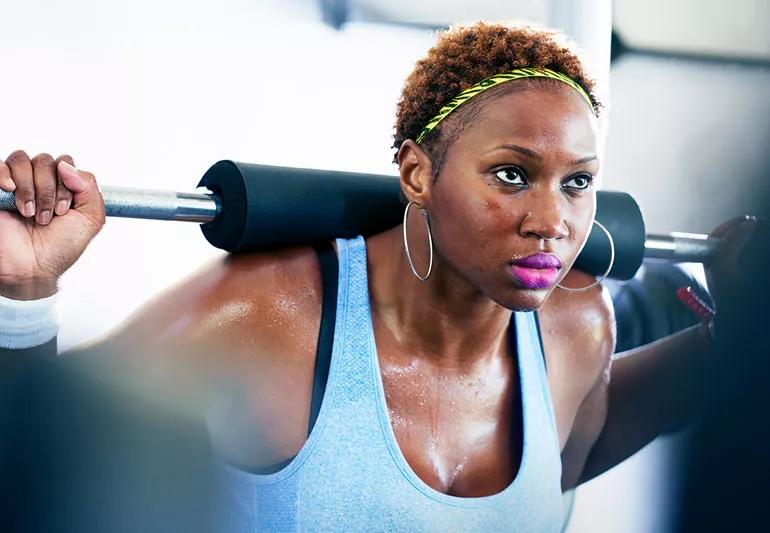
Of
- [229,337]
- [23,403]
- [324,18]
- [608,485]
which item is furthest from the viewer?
[608,485]

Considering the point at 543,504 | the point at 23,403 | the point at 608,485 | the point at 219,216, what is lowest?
the point at 608,485

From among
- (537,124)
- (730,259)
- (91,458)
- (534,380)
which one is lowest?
(91,458)

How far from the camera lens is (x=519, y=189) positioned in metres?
0.66

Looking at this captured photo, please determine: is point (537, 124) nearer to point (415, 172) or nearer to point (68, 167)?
point (415, 172)

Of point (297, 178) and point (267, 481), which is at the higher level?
point (297, 178)

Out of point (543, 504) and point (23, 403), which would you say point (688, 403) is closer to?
point (543, 504)

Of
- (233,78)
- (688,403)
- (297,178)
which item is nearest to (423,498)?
(297,178)

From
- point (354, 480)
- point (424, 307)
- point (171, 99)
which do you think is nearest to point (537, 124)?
point (424, 307)

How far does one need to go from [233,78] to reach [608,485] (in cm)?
73

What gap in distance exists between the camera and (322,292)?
2.45 ft

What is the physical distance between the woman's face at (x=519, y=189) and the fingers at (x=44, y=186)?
11.4 inches

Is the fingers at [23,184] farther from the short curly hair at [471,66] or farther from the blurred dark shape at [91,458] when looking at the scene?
the short curly hair at [471,66]

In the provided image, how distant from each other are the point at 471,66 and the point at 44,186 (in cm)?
34

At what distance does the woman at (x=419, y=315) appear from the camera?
2.14 feet
